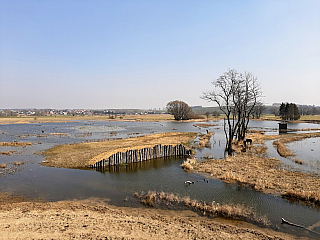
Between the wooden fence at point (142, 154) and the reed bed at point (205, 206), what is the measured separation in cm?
908

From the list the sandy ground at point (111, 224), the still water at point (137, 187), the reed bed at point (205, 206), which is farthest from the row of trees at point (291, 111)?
the sandy ground at point (111, 224)

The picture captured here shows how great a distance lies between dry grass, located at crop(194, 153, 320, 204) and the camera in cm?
1417

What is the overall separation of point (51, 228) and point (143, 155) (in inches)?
618

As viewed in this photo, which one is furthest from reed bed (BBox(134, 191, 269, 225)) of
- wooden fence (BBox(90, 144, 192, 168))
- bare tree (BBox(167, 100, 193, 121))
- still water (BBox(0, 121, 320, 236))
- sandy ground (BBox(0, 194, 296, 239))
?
bare tree (BBox(167, 100, 193, 121))

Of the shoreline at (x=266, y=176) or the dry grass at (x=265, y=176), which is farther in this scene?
the dry grass at (x=265, y=176)

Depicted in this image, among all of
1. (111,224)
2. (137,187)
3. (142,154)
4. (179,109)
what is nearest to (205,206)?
(111,224)

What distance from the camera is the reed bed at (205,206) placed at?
11.1 metres

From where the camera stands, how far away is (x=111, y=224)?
9.81 metres

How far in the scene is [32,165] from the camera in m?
22.9

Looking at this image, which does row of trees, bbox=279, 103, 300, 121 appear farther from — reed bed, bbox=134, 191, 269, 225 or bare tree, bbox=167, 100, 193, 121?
reed bed, bbox=134, 191, 269, 225

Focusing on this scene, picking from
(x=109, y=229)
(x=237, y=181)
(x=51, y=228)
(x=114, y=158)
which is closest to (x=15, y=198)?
(x=51, y=228)

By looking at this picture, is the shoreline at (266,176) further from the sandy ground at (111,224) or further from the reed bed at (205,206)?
the sandy ground at (111,224)

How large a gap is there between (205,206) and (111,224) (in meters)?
5.32

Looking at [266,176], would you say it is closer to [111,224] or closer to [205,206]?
[205,206]
